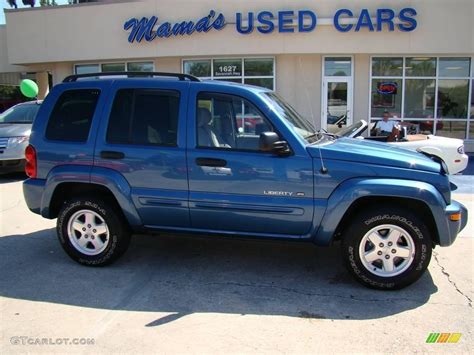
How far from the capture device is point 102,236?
4785 millimetres

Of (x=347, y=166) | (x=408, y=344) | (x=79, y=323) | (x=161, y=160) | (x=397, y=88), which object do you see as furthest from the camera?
(x=397, y=88)

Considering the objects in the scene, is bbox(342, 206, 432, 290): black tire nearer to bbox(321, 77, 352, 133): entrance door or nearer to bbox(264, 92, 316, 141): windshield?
bbox(264, 92, 316, 141): windshield

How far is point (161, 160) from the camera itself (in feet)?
14.5

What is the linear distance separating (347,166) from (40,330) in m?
2.86

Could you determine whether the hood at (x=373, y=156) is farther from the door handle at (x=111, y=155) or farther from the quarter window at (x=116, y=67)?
the quarter window at (x=116, y=67)

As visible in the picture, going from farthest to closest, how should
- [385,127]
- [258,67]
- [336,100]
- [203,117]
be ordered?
[258,67] → [336,100] → [385,127] → [203,117]

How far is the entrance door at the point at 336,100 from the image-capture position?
1512 centimetres

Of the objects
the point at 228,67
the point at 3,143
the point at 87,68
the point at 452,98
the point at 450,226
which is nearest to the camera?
the point at 450,226

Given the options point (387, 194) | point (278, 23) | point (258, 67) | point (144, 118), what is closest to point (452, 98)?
point (278, 23)

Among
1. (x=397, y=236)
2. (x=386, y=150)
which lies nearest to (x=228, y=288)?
(x=397, y=236)

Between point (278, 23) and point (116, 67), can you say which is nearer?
point (278, 23)

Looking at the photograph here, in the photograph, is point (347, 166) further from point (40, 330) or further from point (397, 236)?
point (40, 330)

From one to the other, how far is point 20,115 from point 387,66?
11.1 m

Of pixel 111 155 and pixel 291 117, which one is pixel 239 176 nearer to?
pixel 291 117
